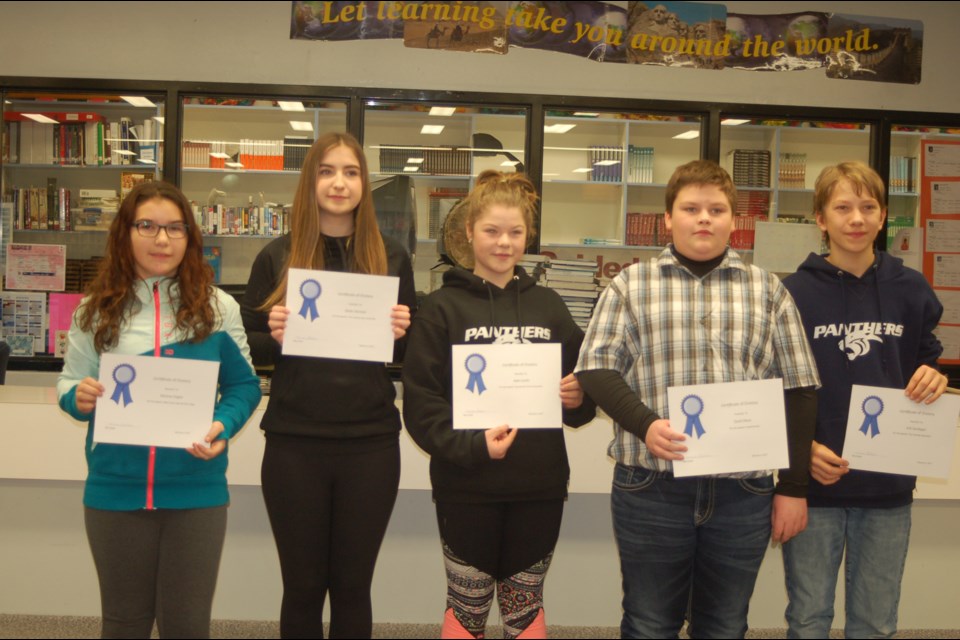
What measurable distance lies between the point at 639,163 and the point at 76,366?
17.6 feet

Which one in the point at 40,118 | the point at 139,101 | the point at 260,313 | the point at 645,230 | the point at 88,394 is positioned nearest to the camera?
the point at 88,394

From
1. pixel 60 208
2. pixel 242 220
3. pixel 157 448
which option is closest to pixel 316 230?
pixel 157 448

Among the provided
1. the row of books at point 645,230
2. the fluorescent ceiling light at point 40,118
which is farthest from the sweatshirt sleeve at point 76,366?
the row of books at point 645,230

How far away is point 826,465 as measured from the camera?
1856 mm

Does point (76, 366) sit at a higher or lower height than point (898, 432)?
higher

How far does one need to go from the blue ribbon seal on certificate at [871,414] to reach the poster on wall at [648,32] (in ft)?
11.3

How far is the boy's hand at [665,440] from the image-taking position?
168 cm

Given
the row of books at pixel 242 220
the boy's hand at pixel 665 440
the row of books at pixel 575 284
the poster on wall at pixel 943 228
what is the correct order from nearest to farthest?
1. the boy's hand at pixel 665 440
2. the row of books at pixel 575 284
3. the poster on wall at pixel 943 228
4. the row of books at pixel 242 220

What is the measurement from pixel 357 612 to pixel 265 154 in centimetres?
440

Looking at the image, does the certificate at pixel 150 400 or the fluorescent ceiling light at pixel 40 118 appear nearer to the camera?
the certificate at pixel 150 400

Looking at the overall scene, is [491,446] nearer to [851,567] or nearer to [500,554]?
[500,554]

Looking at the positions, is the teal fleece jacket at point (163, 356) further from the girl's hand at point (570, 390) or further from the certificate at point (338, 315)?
the girl's hand at point (570, 390)

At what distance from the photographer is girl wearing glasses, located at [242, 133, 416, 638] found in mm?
1870

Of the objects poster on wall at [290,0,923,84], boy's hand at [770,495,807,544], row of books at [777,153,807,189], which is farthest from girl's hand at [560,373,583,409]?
row of books at [777,153,807,189]
